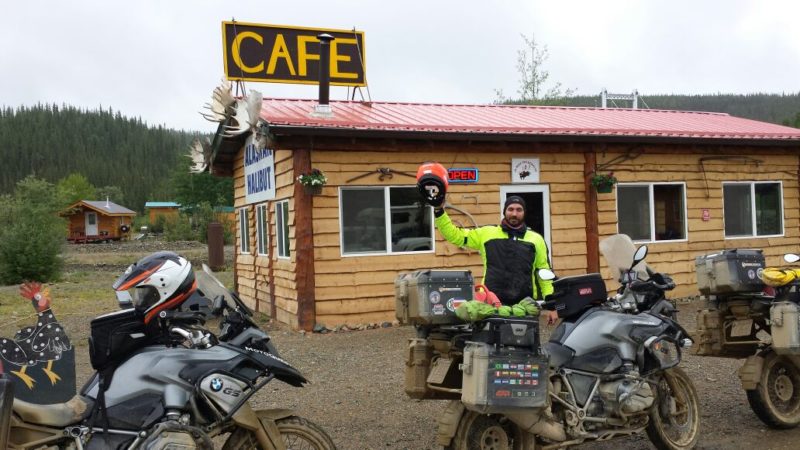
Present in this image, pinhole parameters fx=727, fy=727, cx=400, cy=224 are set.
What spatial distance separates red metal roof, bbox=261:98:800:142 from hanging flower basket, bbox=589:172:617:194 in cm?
67

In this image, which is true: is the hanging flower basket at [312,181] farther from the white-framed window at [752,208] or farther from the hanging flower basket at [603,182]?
the white-framed window at [752,208]

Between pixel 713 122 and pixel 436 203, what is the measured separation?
13.1 meters

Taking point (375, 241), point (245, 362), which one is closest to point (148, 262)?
point (245, 362)

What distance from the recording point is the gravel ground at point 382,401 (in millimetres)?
5258

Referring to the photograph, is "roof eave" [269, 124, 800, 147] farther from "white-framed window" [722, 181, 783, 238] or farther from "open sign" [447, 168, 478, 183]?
Result: "white-framed window" [722, 181, 783, 238]

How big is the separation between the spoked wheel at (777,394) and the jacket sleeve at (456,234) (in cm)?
230

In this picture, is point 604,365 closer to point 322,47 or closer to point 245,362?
point 245,362

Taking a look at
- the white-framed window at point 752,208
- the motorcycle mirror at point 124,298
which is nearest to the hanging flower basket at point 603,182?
the white-framed window at point 752,208

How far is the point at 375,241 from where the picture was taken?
35.6 ft

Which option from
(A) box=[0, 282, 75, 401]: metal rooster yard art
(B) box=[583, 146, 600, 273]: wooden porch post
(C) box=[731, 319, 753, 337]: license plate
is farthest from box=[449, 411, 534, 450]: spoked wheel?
(B) box=[583, 146, 600, 273]: wooden porch post

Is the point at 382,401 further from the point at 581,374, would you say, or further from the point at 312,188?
the point at 312,188

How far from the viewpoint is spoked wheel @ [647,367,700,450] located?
15.7 feet

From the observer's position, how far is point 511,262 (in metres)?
5.28

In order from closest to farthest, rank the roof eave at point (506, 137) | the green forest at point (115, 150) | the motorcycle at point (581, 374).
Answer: the motorcycle at point (581, 374)
the roof eave at point (506, 137)
the green forest at point (115, 150)
